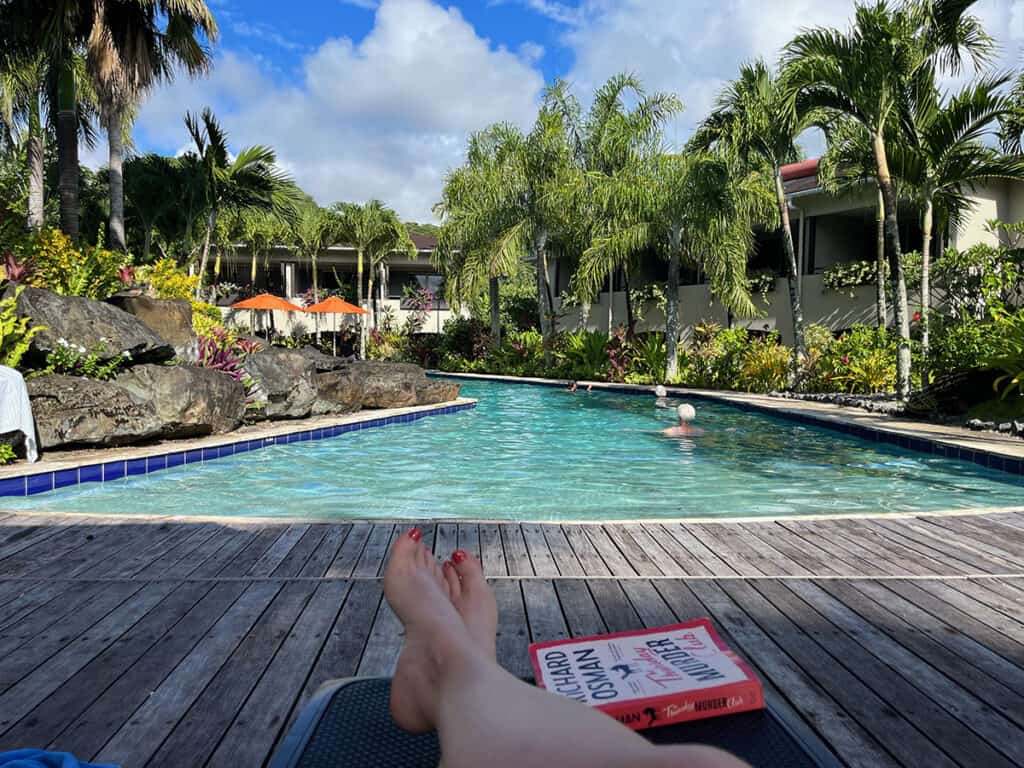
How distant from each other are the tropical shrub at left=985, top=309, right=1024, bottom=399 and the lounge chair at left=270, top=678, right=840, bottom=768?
29.5 feet

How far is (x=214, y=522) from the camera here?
417cm

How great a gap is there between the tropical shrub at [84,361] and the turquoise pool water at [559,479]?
139 centimetres

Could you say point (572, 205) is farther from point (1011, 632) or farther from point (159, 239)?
point (1011, 632)

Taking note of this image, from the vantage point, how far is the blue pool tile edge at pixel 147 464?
591 centimetres

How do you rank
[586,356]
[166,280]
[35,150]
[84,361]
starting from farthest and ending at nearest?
1. [586,356]
2. [35,150]
3. [166,280]
4. [84,361]

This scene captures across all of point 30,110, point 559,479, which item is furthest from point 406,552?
point 30,110

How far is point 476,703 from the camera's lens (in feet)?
3.89

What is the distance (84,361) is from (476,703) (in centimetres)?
788

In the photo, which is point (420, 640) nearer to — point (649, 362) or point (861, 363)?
point (861, 363)

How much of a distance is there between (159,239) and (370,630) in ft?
83.2

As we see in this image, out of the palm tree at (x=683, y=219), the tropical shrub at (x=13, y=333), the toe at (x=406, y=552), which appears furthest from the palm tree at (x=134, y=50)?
the toe at (x=406, y=552)

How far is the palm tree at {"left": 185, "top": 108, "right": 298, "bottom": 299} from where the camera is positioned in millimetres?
19141

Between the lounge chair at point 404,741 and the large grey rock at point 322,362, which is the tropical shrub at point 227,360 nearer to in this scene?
the large grey rock at point 322,362

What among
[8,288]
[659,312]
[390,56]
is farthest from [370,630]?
[390,56]
